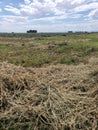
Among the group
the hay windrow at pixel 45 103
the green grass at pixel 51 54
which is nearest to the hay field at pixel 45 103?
the hay windrow at pixel 45 103

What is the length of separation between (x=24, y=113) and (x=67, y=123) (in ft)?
2.52

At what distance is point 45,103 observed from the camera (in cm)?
424

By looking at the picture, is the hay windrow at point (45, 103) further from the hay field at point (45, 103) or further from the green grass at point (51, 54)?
the green grass at point (51, 54)

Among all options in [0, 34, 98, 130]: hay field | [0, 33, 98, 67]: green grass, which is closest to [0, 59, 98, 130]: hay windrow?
[0, 34, 98, 130]: hay field

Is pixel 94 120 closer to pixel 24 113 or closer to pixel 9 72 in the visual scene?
pixel 24 113

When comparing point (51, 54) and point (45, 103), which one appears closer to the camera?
point (45, 103)

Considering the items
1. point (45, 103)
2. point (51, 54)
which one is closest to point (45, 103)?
point (45, 103)

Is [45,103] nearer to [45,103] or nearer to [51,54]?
[45,103]

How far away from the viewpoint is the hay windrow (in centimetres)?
400

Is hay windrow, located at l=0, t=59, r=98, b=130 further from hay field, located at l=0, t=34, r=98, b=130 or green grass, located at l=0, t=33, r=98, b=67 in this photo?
green grass, located at l=0, t=33, r=98, b=67

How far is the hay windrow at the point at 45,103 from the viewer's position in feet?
13.1

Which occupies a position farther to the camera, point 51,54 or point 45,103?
point 51,54

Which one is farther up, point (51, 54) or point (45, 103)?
point (45, 103)

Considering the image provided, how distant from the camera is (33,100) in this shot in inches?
174
